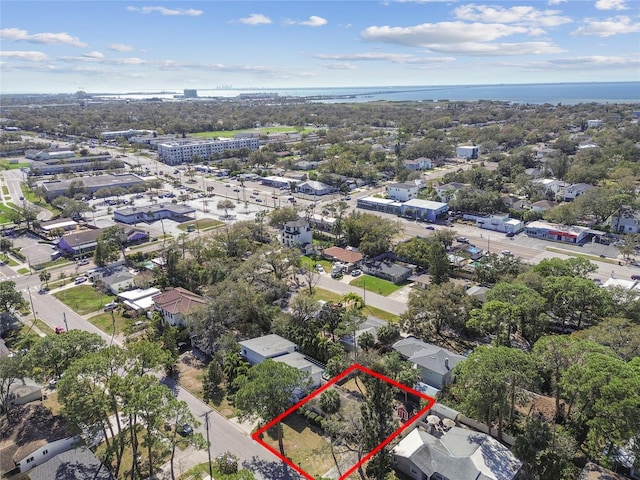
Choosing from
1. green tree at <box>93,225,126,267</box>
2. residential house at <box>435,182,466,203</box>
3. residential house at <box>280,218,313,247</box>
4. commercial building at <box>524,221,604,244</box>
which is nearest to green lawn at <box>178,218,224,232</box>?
green tree at <box>93,225,126,267</box>

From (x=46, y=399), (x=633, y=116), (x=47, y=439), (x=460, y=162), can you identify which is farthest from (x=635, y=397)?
(x=633, y=116)

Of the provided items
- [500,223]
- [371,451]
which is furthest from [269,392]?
[500,223]

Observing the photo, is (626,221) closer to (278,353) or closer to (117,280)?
(278,353)

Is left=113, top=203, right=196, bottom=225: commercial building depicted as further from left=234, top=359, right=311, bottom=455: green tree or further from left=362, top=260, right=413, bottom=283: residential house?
left=234, top=359, right=311, bottom=455: green tree

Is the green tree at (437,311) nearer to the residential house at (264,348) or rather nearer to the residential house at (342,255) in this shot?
the residential house at (264,348)

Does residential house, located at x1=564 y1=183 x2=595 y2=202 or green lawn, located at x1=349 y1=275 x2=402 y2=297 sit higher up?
residential house, located at x1=564 y1=183 x2=595 y2=202

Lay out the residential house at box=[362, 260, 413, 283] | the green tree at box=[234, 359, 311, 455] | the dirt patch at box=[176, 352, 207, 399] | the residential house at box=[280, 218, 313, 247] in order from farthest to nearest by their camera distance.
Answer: the residential house at box=[280, 218, 313, 247] → the residential house at box=[362, 260, 413, 283] → the dirt patch at box=[176, 352, 207, 399] → the green tree at box=[234, 359, 311, 455]

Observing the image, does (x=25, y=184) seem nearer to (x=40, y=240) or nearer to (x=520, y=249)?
(x=40, y=240)
